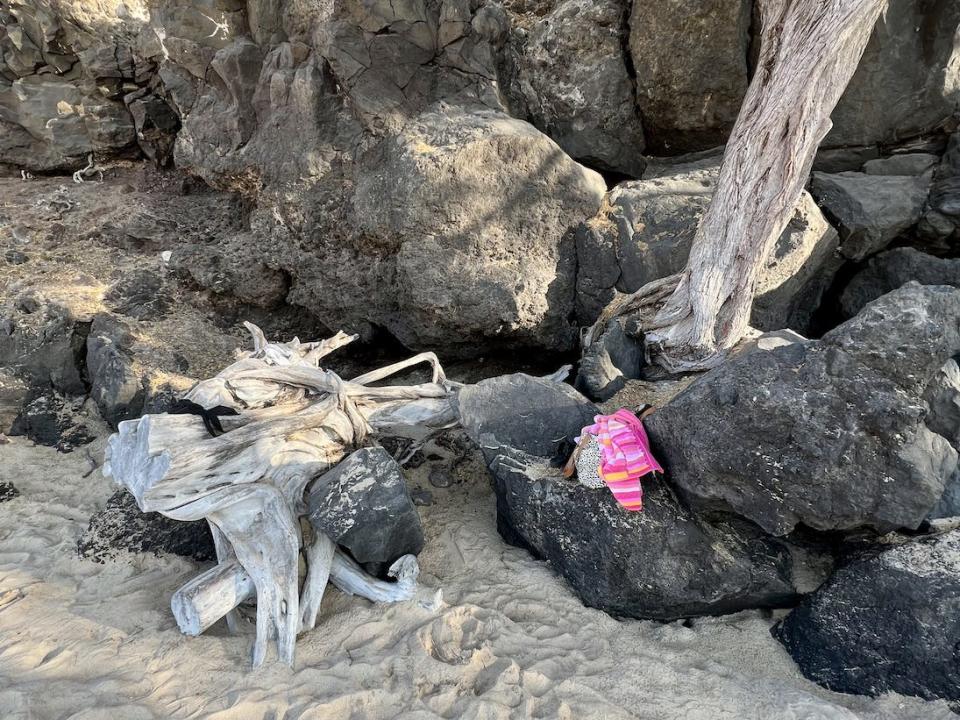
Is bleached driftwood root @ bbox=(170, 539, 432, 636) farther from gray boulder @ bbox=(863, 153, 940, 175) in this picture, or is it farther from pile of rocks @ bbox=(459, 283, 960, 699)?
gray boulder @ bbox=(863, 153, 940, 175)

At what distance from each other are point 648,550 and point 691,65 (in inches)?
161

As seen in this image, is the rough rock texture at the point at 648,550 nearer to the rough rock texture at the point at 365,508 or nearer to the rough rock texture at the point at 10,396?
the rough rock texture at the point at 365,508

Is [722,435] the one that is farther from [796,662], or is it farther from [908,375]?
[796,662]

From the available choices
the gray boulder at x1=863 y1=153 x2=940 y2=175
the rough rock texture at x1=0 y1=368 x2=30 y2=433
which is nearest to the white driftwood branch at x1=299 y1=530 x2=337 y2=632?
the rough rock texture at x1=0 y1=368 x2=30 y2=433

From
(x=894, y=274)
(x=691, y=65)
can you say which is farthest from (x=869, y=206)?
(x=691, y=65)

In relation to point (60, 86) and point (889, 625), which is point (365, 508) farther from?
point (60, 86)

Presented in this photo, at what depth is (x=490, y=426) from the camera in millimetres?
3354

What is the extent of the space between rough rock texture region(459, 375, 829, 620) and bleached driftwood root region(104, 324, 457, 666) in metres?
0.75

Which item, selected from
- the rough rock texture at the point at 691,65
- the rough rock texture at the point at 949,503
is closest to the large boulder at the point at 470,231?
the rough rock texture at the point at 691,65

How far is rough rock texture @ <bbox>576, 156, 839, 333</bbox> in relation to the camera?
4.34 m

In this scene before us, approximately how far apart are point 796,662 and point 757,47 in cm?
457

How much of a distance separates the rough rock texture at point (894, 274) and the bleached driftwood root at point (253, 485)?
4305 mm

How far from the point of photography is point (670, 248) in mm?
4430

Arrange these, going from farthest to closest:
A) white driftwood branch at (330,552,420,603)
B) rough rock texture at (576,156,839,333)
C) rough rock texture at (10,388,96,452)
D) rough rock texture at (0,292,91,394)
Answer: rough rock texture at (576,156,839,333) < rough rock texture at (0,292,91,394) < rough rock texture at (10,388,96,452) < white driftwood branch at (330,552,420,603)
